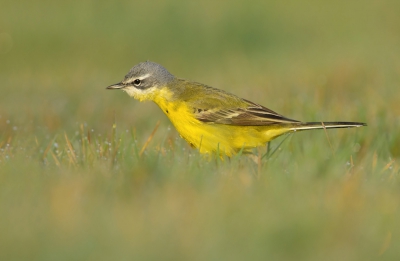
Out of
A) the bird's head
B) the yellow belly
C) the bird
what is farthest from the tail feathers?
the bird's head

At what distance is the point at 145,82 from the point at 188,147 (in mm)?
816

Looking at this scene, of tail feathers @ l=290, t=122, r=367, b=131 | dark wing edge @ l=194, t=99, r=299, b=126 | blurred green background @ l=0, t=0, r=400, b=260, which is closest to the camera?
blurred green background @ l=0, t=0, r=400, b=260

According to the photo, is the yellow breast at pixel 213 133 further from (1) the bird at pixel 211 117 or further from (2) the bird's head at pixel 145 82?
(2) the bird's head at pixel 145 82

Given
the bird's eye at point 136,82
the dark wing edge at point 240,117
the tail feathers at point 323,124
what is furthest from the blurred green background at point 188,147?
the bird's eye at point 136,82

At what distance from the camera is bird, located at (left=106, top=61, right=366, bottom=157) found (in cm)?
700

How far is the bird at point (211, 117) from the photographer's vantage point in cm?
700

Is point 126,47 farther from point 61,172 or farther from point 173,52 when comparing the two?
point 61,172

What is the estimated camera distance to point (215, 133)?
23.0 ft

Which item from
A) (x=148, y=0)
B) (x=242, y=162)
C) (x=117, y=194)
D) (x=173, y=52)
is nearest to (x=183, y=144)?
(x=242, y=162)

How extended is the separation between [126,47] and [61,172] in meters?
12.1

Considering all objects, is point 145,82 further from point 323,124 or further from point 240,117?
point 323,124

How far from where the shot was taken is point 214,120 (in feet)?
23.3

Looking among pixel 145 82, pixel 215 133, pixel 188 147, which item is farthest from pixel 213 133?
pixel 145 82

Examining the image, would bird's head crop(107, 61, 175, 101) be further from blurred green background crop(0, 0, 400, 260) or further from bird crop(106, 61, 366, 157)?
blurred green background crop(0, 0, 400, 260)
